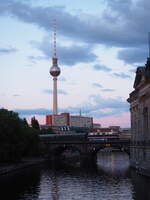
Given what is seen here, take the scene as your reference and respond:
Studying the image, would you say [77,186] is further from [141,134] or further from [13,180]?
[141,134]

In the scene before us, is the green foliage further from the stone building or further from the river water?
the stone building

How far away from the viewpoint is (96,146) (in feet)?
558

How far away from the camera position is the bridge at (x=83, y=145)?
538ft

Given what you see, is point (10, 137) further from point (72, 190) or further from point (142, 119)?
point (72, 190)

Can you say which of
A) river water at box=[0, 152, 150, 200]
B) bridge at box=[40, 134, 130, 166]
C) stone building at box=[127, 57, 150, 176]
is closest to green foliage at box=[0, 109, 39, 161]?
river water at box=[0, 152, 150, 200]

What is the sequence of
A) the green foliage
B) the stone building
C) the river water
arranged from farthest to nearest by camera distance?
the green foliage < the stone building < the river water

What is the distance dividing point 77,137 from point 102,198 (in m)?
123

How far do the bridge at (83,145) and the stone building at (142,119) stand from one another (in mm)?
48349

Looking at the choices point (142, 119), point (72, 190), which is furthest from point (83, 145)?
point (72, 190)

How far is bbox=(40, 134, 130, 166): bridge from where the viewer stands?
164000mm

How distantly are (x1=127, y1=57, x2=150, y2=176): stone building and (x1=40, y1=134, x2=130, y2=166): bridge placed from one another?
48349 mm

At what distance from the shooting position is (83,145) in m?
172

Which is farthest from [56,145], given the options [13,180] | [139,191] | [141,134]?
[139,191]

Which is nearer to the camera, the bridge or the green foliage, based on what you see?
the green foliage
